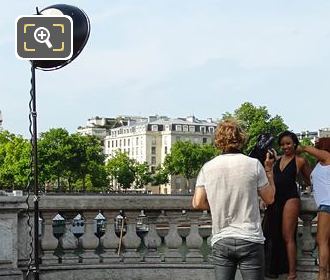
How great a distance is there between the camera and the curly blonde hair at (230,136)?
5.39 metres

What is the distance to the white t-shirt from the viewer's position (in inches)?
207

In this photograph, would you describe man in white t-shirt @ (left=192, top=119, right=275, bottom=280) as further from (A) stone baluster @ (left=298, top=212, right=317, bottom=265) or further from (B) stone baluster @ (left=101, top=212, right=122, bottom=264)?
(B) stone baluster @ (left=101, top=212, right=122, bottom=264)

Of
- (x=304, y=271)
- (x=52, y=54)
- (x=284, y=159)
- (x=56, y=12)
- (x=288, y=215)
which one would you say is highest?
(x=56, y=12)

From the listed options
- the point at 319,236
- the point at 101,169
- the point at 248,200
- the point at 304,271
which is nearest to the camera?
the point at 248,200

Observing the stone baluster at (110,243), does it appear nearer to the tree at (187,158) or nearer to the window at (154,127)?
the tree at (187,158)

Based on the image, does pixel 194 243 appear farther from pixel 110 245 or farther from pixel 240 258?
pixel 240 258

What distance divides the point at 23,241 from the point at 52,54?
1969 mm

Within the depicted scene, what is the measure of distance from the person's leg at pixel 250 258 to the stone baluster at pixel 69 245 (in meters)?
3.07

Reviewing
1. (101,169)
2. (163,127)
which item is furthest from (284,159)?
(163,127)

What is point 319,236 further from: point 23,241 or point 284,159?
point 23,241

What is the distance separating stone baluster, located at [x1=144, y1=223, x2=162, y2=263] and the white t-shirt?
2.69 m

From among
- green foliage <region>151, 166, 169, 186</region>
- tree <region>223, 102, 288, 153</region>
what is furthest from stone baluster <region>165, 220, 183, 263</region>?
green foliage <region>151, 166, 169, 186</region>

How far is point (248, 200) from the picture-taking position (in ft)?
17.3

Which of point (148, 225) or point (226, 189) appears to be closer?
point (226, 189)
